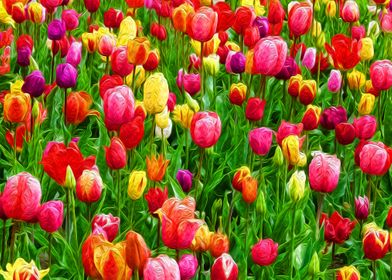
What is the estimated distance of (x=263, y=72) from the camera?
3561 millimetres

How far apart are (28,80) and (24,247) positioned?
2.58ft

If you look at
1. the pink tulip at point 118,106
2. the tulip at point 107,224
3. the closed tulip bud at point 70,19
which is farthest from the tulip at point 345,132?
the closed tulip bud at point 70,19

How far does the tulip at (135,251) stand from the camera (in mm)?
1982

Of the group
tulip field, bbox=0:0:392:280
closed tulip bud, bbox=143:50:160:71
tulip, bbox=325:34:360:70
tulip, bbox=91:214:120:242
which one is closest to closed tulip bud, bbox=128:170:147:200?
tulip field, bbox=0:0:392:280

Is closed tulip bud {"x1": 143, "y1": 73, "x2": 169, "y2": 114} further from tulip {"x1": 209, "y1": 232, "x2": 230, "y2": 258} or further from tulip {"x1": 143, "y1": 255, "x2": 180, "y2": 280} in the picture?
tulip {"x1": 143, "y1": 255, "x2": 180, "y2": 280}

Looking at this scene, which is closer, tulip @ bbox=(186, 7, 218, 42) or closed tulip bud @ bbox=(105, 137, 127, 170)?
closed tulip bud @ bbox=(105, 137, 127, 170)

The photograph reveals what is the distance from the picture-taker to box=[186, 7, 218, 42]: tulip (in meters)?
3.69

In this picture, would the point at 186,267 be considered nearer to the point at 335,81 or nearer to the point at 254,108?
the point at 254,108

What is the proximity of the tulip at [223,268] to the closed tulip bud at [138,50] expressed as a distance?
5.12 feet

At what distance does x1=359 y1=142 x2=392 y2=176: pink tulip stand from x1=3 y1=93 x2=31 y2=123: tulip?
4.03 feet

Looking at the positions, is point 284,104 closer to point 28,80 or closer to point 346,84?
point 346,84

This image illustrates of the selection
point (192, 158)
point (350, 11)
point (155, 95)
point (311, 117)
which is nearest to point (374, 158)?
point (311, 117)

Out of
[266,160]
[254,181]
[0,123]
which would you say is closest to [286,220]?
[254,181]

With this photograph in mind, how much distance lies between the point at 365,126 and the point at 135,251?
5.40ft
